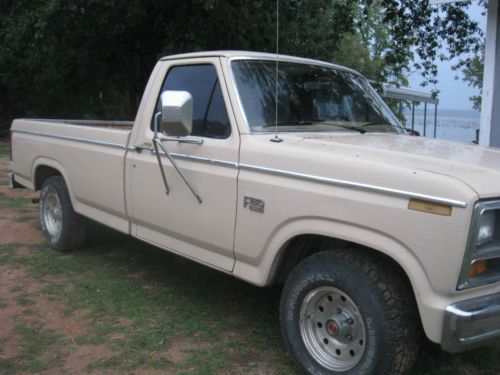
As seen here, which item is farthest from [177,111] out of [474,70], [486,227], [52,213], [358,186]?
[474,70]

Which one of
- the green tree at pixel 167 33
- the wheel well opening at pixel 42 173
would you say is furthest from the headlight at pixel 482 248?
the green tree at pixel 167 33

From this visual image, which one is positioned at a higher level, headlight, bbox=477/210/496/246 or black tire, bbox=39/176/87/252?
headlight, bbox=477/210/496/246

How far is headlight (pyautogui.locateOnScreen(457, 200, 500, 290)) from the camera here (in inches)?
100

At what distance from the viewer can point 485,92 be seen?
6812 millimetres

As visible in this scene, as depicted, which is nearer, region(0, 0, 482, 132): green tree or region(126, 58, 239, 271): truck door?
region(126, 58, 239, 271): truck door

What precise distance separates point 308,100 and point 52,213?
11.2ft

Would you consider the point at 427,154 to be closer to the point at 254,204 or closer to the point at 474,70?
the point at 254,204

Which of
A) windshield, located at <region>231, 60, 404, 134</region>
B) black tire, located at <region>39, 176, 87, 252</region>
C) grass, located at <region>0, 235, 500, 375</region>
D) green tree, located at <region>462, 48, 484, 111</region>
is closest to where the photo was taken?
grass, located at <region>0, 235, 500, 375</region>

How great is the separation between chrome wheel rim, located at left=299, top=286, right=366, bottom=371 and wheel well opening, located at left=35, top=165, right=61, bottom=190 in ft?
12.6

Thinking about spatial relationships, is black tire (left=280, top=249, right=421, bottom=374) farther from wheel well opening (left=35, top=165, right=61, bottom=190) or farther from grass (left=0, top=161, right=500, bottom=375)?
wheel well opening (left=35, top=165, right=61, bottom=190)

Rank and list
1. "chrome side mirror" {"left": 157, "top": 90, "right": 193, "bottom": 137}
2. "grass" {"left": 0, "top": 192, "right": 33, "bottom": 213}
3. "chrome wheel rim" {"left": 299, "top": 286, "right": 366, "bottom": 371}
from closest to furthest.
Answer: "chrome wheel rim" {"left": 299, "top": 286, "right": 366, "bottom": 371} → "chrome side mirror" {"left": 157, "top": 90, "right": 193, "bottom": 137} → "grass" {"left": 0, "top": 192, "right": 33, "bottom": 213}

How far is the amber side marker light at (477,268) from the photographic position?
2.69 m

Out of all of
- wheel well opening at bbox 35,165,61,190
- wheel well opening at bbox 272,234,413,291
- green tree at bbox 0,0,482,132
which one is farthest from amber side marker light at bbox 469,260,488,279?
green tree at bbox 0,0,482,132

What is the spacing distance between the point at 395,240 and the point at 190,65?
225 centimetres
